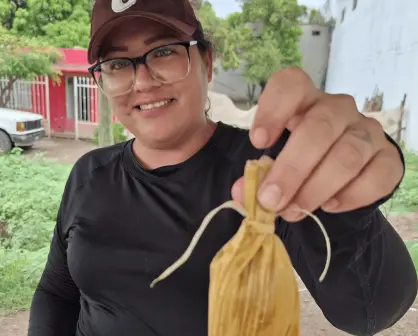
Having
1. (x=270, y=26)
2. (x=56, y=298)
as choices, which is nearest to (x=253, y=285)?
(x=56, y=298)

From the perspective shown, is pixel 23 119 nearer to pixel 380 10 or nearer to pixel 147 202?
pixel 380 10

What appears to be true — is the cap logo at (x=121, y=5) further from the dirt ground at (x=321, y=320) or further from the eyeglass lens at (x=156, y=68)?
the dirt ground at (x=321, y=320)

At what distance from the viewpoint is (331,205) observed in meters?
0.52

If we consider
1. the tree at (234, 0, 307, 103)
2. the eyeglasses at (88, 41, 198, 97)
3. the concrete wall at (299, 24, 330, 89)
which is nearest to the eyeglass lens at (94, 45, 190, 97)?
the eyeglasses at (88, 41, 198, 97)

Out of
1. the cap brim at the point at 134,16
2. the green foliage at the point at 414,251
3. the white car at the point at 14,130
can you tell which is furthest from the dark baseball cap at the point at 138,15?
the white car at the point at 14,130

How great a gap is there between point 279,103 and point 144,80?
513 mm

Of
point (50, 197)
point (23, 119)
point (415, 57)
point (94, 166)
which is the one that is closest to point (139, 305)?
point (94, 166)

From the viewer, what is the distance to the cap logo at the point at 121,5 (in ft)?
3.07

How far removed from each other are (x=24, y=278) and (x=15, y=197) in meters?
1.50

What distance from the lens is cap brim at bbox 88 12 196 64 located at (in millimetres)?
920

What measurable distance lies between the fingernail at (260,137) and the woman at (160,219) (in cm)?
18

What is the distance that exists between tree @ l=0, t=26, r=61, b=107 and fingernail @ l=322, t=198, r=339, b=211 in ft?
23.1

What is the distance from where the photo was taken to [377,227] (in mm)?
625

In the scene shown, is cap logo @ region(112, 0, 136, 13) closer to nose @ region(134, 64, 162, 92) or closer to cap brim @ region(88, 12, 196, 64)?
cap brim @ region(88, 12, 196, 64)
